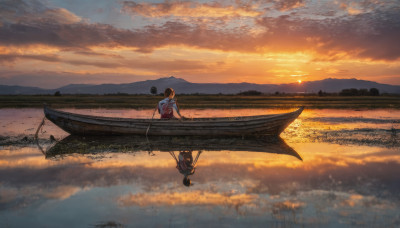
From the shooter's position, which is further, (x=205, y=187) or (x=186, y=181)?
(x=186, y=181)

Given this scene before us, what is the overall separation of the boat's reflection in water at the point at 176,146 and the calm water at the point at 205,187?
150 millimetres

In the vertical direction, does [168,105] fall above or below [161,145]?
above

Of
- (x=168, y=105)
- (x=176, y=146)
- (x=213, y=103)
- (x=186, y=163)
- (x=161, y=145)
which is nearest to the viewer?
(x=186, y=163)

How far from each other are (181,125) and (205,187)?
8.22 metres

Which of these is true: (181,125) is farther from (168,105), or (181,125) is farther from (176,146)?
(176,146)

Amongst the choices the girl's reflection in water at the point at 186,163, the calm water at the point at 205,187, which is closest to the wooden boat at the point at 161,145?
the calm water at the point at 205,187

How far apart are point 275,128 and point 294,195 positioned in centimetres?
934

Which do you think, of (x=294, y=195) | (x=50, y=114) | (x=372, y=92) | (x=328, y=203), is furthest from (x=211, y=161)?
(x=372, y=92)

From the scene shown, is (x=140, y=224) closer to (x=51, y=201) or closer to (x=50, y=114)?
(x=51, y=201)

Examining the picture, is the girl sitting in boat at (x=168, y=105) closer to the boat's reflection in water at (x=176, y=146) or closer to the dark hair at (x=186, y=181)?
the boat's reflection in water at (x=176, y=146)

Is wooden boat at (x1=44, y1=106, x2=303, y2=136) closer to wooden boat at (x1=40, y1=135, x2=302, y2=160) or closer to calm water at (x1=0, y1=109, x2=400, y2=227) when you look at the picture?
wooden boat at (x1=40, y1=135, x2=302, y2=160)

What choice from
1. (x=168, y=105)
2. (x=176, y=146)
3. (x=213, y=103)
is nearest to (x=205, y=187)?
(x=176, y=146)

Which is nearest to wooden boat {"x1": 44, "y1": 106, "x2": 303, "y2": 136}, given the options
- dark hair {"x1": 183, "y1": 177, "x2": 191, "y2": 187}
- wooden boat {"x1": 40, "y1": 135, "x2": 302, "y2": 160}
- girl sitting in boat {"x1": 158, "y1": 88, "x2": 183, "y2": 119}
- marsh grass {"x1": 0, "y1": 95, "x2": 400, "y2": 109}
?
wooden boat {"x1": 40, "y1": 135, "x2": 302, "y2": 160}

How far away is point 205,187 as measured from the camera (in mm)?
7055
